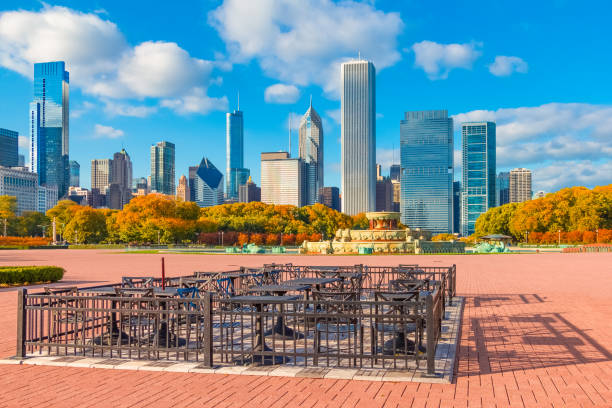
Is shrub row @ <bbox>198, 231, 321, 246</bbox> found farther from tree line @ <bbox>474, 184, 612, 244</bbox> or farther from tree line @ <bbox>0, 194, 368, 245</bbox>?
tree line @ <bbox>474, 184, 612, 244</bbox>

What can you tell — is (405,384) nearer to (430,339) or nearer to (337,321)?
(430,339)

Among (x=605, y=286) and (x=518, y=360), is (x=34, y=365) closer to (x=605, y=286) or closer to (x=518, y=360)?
(x=518, y=360)

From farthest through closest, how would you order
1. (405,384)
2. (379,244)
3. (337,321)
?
(379,244), (337,321), (405,384)

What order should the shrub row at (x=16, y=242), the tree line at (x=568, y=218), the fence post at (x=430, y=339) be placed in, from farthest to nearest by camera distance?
the tree line at (x=568, y=218)
the shrub row at (x=16, y=242)
the fence post at (x=430, y=339)

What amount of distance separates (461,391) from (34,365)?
7.13 m

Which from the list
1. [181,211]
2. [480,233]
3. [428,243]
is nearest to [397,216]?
[428,243]

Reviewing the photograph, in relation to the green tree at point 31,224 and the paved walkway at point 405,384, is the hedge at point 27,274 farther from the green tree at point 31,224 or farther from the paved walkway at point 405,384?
the green tree at point 31,224

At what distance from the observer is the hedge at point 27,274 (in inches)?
886

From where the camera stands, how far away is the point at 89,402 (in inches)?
279

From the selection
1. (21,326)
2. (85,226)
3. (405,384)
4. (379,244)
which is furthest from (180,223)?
(405,384)

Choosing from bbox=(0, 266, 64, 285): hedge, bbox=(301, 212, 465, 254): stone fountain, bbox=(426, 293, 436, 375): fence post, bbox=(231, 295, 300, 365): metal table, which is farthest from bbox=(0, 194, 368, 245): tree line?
bbox=(426, 293, 436, 375): fence post

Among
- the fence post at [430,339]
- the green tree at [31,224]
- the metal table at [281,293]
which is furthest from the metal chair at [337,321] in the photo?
the green tree at [31,224]

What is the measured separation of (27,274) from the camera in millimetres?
23250

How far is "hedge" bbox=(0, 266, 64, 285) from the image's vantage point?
2252 cm
